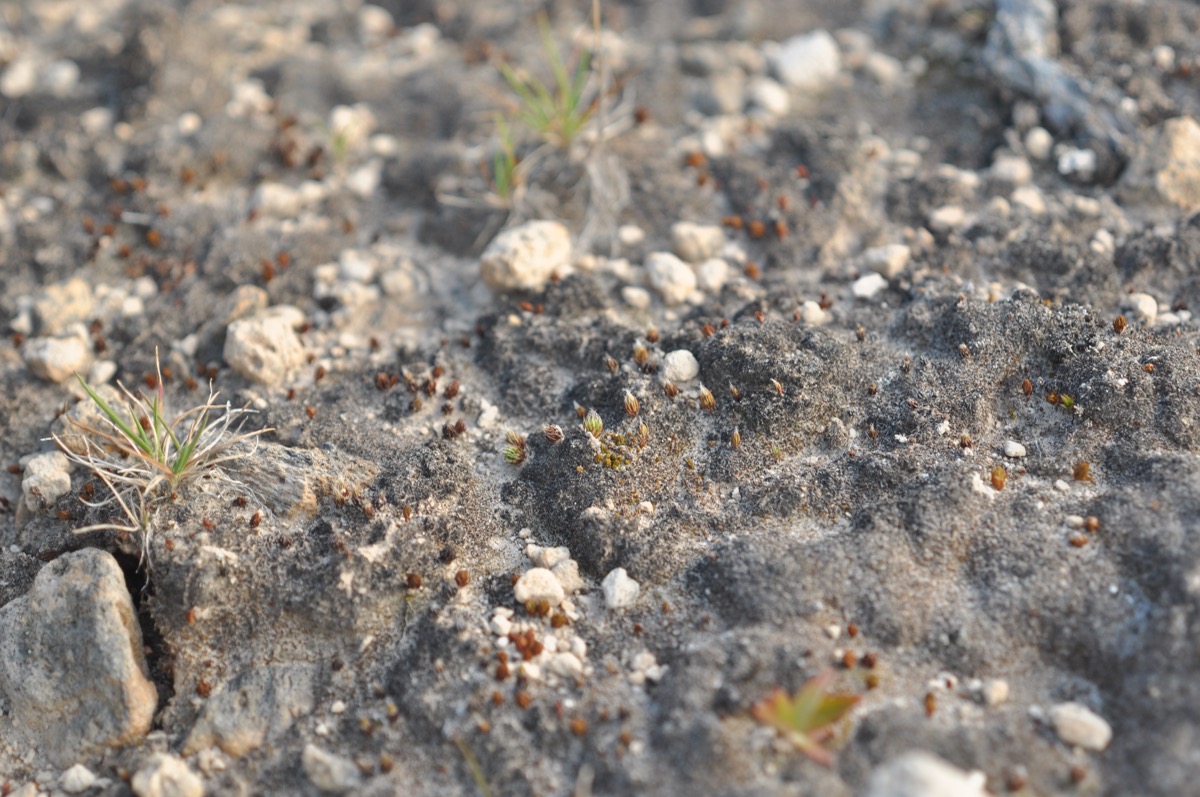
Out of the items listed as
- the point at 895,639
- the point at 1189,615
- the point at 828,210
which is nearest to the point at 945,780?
the point at 895,639

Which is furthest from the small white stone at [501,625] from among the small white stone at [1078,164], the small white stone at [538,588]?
the small white stone at [1078,164]

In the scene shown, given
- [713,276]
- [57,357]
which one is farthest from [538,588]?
[57,357]

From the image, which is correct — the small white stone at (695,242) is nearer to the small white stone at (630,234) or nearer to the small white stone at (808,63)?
the small white stone at (630,234)

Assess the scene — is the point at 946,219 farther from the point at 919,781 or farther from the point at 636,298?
the point at 919,781

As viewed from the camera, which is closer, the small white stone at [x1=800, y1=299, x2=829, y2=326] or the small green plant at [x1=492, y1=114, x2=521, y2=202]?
the small white stone at [x1=800, y1=299, x2=829, y2=326]

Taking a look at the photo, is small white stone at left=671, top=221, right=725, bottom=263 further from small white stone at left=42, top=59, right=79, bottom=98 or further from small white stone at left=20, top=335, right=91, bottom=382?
small white stone at left=42, top=59, right=79, bottom=98

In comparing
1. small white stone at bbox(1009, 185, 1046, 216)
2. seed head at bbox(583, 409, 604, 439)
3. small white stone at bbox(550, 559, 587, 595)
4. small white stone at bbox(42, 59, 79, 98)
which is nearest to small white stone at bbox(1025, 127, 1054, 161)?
small white stone at bbox(1009, 185, 1046, 216)
